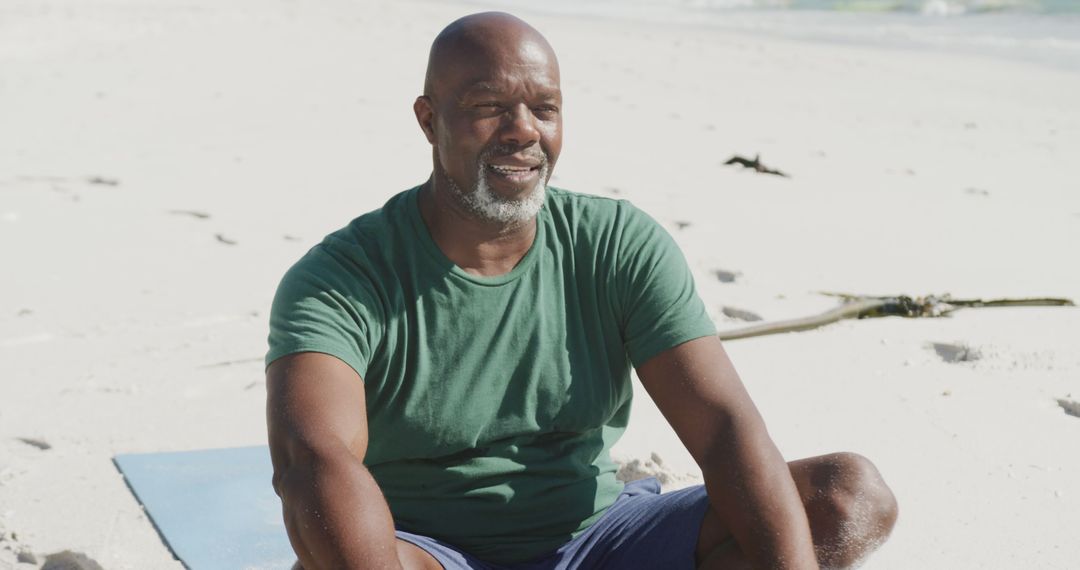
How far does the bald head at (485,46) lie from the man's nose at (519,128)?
81 mm

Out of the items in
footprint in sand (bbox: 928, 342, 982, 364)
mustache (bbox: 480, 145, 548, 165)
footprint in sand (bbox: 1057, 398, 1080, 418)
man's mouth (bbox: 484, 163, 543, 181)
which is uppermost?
mustache (bbox: 480, 145, 548, 165)

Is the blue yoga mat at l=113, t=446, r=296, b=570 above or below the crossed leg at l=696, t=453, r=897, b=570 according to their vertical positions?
below

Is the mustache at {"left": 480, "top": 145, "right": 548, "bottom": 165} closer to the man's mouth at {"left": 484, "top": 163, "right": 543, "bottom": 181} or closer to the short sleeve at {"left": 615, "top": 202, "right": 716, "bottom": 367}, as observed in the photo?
the man's mouth at {"left": 484, "top": 163, "right": 543, "bottom": 181}

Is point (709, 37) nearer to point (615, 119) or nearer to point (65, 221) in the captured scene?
point (615, 119)

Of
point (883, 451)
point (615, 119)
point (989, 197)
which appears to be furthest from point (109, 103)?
point (883, 451)

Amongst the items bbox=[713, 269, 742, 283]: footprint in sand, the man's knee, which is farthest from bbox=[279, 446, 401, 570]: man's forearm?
bbox=[713, 269, 742, 283]: footprint in sand

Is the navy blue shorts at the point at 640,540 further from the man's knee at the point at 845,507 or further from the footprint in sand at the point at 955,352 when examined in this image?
Result: the footprint in sand at the point at 955,352

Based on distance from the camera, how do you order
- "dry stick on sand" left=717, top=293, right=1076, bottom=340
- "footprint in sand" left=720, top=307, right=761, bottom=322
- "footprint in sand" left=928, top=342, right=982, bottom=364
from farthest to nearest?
"footprint in sand" left=720, top=307, right=761, bottom=322
"dry stick on sand" left=717, top=293, right=1076, bottom=340
"footprint in sand" left=928, top=342, right=982, bottom=364

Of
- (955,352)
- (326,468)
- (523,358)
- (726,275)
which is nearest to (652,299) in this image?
(523,358)

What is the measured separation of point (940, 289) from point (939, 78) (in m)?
6.66

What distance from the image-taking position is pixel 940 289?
4.58 m

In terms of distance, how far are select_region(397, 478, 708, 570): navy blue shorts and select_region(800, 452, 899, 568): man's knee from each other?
0.19 meters

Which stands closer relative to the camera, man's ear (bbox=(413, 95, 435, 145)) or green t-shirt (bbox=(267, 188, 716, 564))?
green t-shirt (bbox=(267, 188, 716, 564))

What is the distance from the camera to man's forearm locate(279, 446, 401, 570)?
69.9 inches
